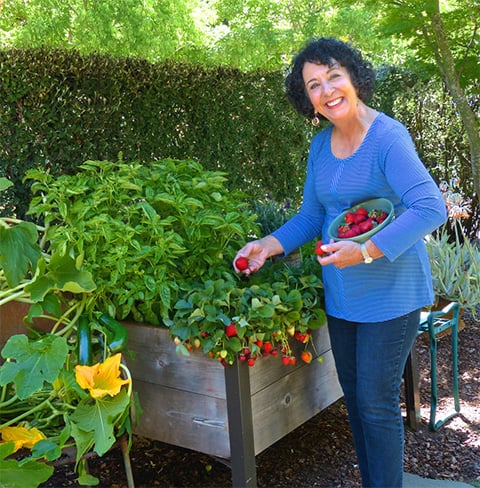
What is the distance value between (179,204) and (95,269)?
1.21ft

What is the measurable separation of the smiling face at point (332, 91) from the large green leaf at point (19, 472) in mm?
1410

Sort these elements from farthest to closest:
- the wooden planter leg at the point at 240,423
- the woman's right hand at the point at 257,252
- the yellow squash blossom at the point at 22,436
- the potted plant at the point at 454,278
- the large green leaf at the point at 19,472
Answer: the potted plant at the point at 454,278
the woman's right hand at the point at 257,252
the wooden planter leg at the point at 240,423
the yellow squash blossom at the point at 22,436
the large green leaf at the point at 19,472

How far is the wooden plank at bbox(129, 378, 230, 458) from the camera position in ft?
7.02

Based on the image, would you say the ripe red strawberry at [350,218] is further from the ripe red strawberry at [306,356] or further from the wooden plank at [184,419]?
the wooden plank at [184,419]

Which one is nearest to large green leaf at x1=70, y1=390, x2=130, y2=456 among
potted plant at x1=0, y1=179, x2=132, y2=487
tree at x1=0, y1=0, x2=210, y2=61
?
potted plant at x1=0, y1=179, x2=132, y2=487

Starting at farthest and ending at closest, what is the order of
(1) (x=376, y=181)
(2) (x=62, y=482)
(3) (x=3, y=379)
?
(2) (x=62, y=482) < (1) (x=376, y=181) < (3) (x=3, y=379)

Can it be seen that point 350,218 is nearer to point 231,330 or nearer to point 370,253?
point 370,253

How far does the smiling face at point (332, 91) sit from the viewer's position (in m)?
2.09

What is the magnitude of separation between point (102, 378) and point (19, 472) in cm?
33

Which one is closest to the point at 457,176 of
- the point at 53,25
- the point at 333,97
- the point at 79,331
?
the point at 53,25

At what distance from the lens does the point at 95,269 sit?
2.14m

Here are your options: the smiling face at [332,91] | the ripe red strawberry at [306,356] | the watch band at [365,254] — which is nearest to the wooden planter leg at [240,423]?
the ripe red strawberry at [306,356]

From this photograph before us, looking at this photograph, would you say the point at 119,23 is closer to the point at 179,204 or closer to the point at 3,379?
the point at 179,204

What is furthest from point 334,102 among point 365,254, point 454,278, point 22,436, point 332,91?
point 454,278
